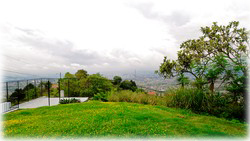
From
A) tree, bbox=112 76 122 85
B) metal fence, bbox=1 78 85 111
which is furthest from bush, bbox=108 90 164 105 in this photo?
tree, bbox=112 76 122 85

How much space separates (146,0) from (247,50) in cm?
657

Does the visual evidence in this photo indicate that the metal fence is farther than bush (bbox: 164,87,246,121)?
Yes

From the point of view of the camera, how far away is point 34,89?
12867 millimetres

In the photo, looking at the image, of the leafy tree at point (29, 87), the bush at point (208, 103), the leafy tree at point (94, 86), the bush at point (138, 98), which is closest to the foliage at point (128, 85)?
the leafy tree at point (94, 86)

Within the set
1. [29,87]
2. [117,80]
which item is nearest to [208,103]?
[117,80]

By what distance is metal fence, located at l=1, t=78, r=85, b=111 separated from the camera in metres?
9.25

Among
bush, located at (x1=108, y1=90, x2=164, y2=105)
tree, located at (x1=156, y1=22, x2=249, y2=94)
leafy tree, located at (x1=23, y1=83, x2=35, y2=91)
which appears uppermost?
tree, located at (x1=156, y1=22, x2=249, y2=94)

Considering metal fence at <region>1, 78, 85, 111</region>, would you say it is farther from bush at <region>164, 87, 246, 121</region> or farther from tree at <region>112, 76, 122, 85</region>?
bush at <region>164, 87, 246, 121</region>

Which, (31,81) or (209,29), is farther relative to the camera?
(31,81)

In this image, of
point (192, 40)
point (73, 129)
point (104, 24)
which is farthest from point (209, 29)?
point (73, 129)

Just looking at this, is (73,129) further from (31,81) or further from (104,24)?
(31,81)

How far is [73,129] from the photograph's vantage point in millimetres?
3584

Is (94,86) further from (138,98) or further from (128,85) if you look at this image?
(138,98)

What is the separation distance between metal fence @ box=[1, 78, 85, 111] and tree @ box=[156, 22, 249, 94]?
9821 mm
